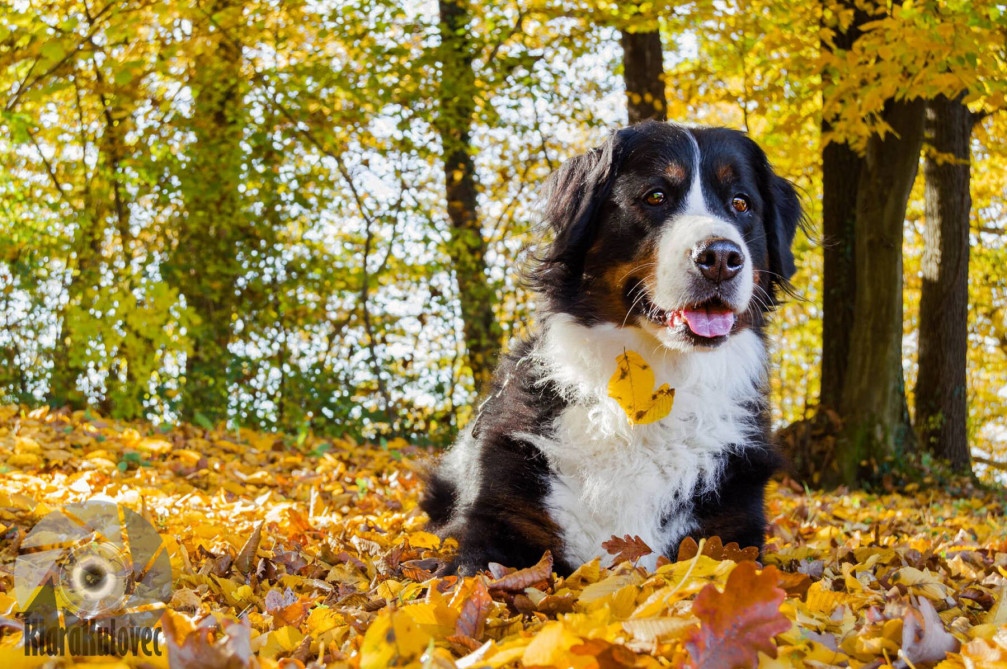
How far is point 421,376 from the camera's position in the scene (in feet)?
28.3

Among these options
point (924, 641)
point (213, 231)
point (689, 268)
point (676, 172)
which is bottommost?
point (924, 641)

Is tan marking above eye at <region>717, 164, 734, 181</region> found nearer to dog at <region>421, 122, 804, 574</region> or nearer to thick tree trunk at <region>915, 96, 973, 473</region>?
dog at <region>421, 122, 804, 574</region>

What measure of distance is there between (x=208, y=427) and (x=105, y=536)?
14.7 feet

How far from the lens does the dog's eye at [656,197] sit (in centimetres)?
290

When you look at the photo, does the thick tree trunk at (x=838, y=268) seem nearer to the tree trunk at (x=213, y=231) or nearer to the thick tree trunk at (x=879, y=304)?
the thick tree trunk at (x=879, y=304)

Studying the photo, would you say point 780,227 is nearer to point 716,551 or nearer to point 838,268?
point 716,551

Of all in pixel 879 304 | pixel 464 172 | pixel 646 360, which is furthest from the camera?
A: pixel 464 172

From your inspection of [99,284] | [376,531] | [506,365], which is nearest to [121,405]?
[99,284]

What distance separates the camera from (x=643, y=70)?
9.03 m

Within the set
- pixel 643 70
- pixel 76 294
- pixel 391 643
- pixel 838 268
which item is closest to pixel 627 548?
pixel 391 643

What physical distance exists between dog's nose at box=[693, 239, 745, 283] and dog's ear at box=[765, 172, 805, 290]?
2.23ft

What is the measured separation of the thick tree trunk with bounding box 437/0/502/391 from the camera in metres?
8.16

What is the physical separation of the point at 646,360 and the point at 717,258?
502 mm

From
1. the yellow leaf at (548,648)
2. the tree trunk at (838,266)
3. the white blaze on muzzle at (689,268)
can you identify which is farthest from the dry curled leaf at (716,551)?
the tree trunk at (838,266)
